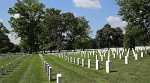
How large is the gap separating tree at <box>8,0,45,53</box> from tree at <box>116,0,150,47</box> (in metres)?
52.5

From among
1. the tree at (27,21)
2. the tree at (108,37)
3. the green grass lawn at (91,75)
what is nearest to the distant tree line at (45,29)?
the tree at (27,21)

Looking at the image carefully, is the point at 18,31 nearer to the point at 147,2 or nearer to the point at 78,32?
the point at 78,32

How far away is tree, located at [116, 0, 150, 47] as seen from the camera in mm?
40594

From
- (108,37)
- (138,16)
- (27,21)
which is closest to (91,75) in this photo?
(138,16)

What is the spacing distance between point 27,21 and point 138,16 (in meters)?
56.8

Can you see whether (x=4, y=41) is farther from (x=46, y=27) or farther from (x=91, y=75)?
(x=91, y=75)

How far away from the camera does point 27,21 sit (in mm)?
93125

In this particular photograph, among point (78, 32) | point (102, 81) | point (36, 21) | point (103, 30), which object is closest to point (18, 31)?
point (36, 21)

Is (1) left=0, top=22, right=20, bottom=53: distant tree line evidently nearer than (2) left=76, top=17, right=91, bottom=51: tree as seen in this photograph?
No

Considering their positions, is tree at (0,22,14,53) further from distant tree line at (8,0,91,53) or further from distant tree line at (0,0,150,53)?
distant tree line at (8,0,91,53)

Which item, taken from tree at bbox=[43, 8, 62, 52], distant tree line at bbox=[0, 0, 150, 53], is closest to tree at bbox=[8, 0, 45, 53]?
distant tree line at bbox=[0, 0, 150, 53]

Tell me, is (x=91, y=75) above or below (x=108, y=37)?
below

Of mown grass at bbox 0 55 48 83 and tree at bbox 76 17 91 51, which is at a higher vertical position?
tree at bbox 76 17 91 51

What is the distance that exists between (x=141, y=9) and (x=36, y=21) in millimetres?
56431
